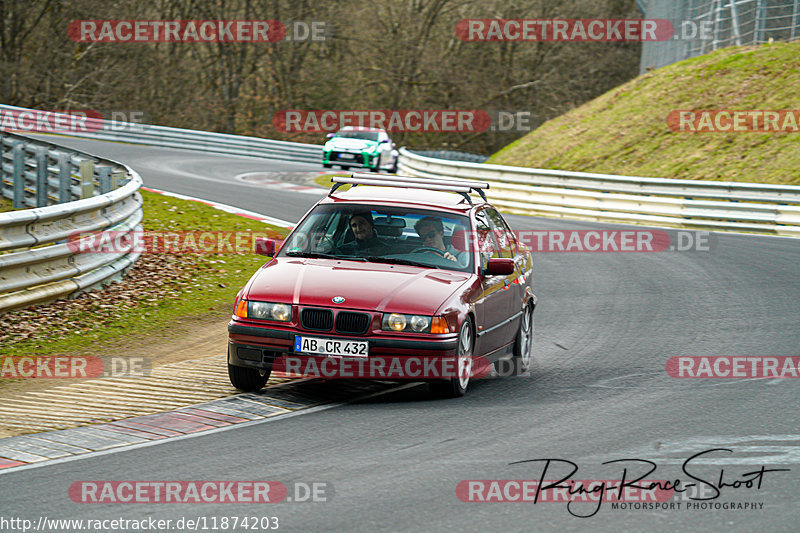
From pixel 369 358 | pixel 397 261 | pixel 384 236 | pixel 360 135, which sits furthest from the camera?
pixel 360 135

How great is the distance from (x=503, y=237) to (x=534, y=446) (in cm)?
350

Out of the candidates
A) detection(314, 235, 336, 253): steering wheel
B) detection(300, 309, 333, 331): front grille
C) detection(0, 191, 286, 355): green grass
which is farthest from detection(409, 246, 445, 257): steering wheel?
detection(0, 191, 286, 355): green grass

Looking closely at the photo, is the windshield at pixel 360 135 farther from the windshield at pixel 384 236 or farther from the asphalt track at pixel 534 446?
the windshield at pixel 384 236

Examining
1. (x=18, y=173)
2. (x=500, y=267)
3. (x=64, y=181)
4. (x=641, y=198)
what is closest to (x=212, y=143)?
(x=641, y=198)

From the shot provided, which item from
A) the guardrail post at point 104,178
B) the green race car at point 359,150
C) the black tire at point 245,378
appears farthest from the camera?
the green race car at point 359,150

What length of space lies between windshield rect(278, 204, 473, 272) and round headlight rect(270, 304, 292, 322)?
95 cm

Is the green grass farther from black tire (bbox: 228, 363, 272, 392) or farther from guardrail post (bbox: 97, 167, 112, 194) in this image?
black tire (bbox: 228, 363, 272, 392)

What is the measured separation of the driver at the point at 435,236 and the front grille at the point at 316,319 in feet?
4.58

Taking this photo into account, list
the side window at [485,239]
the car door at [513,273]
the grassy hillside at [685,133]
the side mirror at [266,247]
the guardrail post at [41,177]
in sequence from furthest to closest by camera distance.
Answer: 1. the grassy hillside at [685,133]
2. the guardrail post at [41,177]
3. the car door at [513,273]
4. the side window at [485,239]
5. the side mirror at [266,247]

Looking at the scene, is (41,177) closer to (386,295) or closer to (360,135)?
(386,295)

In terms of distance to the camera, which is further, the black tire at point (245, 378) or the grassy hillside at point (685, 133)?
the grassy hillside at point (685, 133)

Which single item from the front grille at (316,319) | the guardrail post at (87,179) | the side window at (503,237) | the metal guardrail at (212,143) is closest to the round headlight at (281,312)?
the front grille at (316,319)

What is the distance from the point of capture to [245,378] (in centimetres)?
786

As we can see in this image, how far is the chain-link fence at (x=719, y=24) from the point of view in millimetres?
32094
